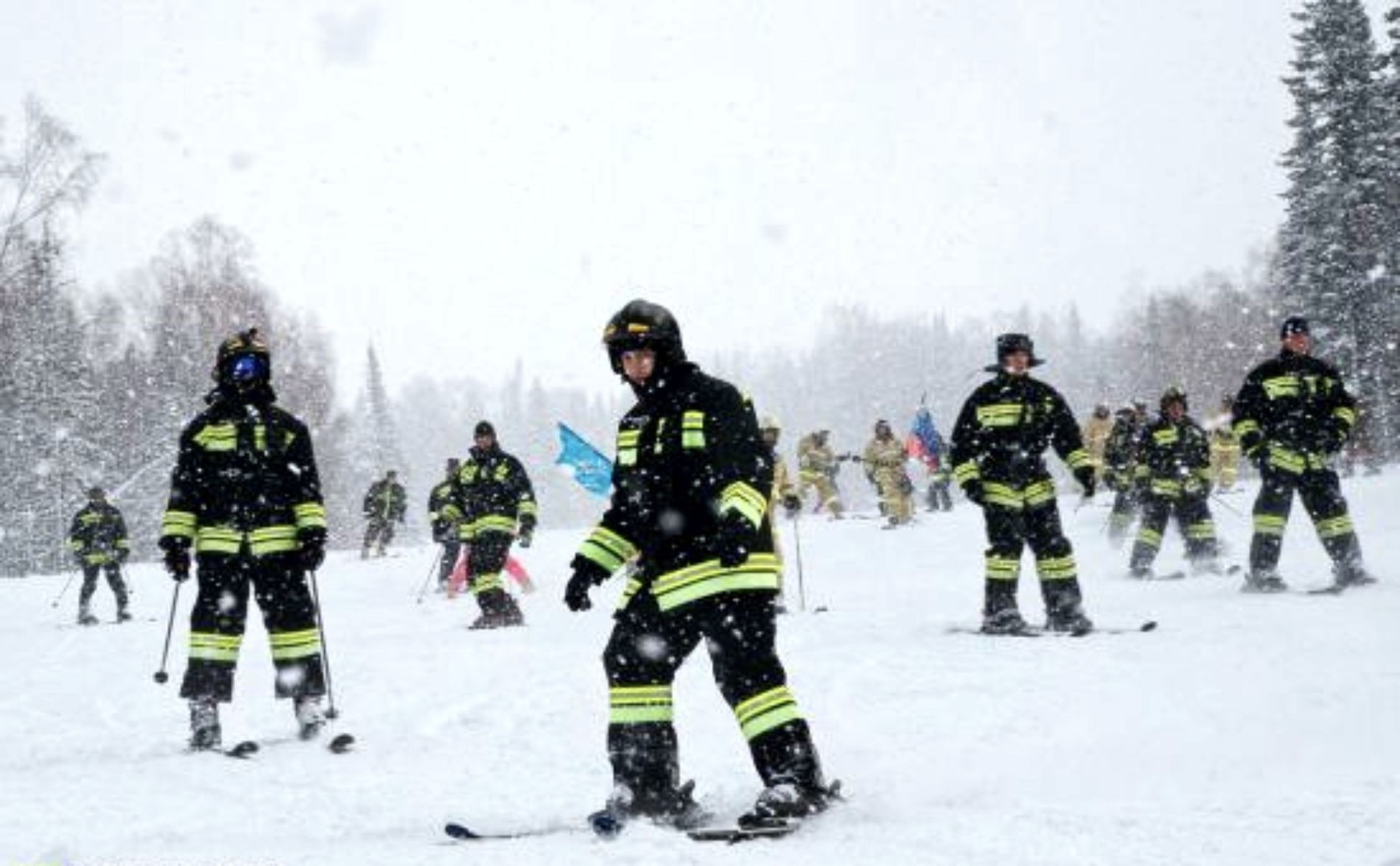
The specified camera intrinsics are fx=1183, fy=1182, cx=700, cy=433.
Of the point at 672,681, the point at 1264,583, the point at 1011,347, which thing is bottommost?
the point at 1264,583

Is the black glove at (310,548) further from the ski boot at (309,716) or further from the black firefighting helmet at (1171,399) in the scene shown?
the black firefighting helmet at (1171,399)

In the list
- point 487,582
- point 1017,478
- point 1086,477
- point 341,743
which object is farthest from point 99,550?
point 1086,477

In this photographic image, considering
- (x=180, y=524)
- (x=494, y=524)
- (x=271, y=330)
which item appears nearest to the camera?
(x=180, y=524)

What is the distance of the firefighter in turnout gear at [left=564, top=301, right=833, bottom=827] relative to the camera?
432 cm

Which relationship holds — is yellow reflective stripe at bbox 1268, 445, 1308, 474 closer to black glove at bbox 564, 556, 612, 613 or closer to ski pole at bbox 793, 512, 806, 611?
ski pole at bbox 793, 512, 806, 611

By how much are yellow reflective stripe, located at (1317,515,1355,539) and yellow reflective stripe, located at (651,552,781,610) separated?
23.8 feet

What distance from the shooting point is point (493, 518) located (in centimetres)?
1281

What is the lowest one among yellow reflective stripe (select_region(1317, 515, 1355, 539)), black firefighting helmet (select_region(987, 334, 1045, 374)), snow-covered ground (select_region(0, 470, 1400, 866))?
snow-covered ground (select_region(0, 470, 1400, 866))

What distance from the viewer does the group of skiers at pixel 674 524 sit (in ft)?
14.5

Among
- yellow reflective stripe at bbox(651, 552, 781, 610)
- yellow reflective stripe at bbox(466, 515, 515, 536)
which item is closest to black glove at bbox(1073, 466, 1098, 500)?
yellow reflective stripe at bbox(651, 552, 781, 610)

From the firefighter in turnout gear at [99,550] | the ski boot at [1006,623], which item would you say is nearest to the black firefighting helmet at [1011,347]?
the ski boot at [1006,623]

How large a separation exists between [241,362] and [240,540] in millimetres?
1018

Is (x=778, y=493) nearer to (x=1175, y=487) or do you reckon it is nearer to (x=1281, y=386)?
(x=1175, y=487)

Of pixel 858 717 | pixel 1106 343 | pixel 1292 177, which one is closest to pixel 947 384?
pixel 1106 343
